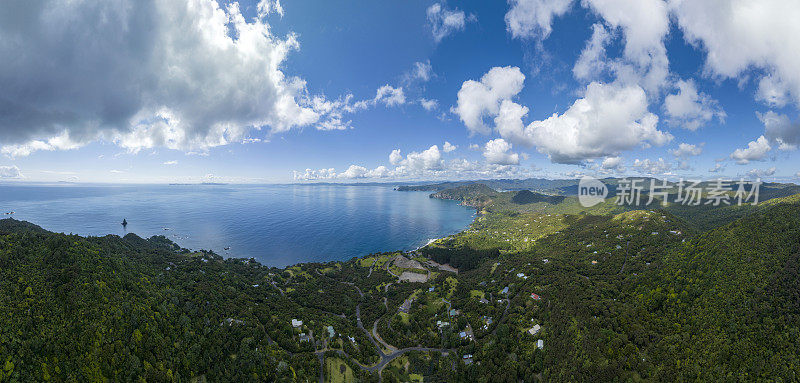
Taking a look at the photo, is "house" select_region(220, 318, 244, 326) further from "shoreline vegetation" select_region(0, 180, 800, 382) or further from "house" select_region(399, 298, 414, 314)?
"house" select_region(399, 298, 414, 314)

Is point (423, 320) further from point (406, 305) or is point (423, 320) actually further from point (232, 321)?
point (232, 321)

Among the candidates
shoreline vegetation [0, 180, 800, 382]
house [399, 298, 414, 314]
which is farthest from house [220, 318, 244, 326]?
house [399, 298, 414, 314]

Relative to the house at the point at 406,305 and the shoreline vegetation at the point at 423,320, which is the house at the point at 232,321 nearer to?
the shoreline vegetation at the point at 423,320

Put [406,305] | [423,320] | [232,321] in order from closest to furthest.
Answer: [232,321] < [423,320] < [406,305]

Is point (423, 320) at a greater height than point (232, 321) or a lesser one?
lesser

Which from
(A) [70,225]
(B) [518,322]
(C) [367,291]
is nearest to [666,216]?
(B) [518,322]

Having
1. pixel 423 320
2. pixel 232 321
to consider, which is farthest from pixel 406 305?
pixel 232 321

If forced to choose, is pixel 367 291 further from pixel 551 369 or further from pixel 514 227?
pixel 514 227

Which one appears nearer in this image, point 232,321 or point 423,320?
point 232,321

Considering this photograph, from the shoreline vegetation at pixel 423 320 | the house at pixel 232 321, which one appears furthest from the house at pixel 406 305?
the house at pixel 232 321
